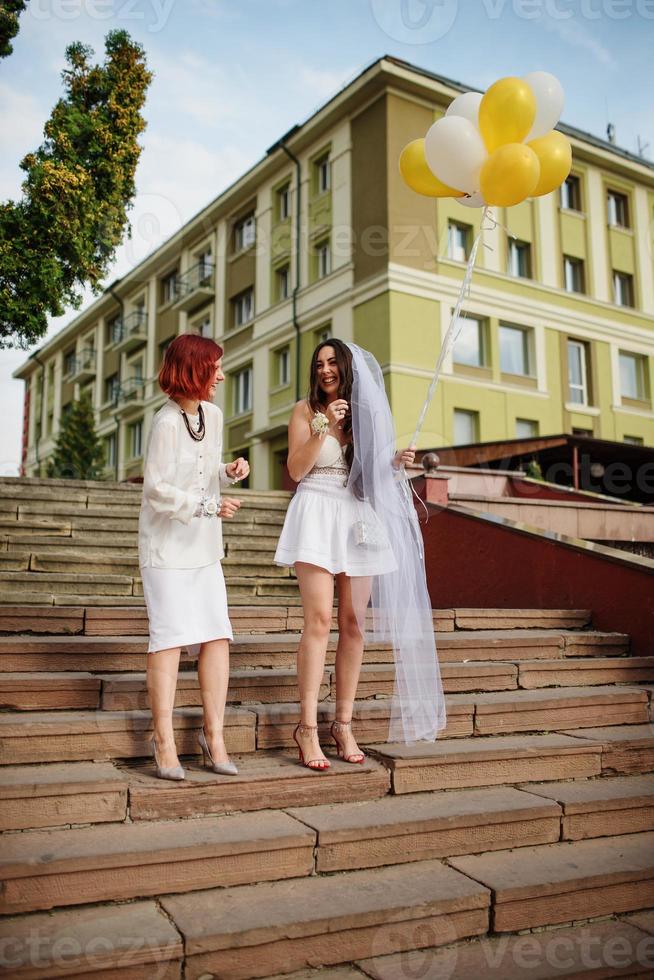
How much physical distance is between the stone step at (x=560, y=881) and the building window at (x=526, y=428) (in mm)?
19610

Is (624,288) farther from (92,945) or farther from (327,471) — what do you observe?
(92,945)

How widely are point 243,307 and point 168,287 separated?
250 inches

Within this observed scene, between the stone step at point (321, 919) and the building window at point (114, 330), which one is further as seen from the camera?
the building window at point (114, 330)

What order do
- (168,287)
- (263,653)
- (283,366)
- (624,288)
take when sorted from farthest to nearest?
(168,287) → (624,288) → (283,366) → (263,653)

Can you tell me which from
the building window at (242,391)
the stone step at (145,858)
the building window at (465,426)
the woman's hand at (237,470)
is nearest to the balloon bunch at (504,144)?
the woman's hand at (237,470)

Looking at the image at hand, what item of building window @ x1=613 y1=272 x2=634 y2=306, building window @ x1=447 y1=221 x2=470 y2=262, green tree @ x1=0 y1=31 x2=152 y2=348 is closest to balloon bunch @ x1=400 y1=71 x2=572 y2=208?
green tree @ x1=0 y1=31 x2=152 y2=348

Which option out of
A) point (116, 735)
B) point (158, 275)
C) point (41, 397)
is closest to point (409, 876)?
point (116, 735)

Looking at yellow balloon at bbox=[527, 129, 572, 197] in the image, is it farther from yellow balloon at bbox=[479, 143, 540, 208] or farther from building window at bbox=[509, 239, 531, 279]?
building window at bbox=[509, 239, 531, 279]

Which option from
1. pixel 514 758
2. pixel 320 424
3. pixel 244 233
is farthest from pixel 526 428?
pixel 320 424

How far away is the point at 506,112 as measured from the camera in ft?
14.6

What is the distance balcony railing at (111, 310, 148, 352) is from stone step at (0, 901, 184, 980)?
32.2 meters

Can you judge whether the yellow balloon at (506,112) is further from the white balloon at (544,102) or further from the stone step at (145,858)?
the stone step at (145,858)

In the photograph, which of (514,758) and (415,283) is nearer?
(514,758)

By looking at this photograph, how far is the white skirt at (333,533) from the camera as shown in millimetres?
3797
